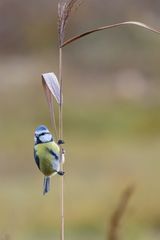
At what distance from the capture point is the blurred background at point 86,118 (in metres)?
7.95

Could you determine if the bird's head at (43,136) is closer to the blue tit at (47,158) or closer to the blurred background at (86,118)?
the blue tit at (47,158)

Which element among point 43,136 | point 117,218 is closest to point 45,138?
point 43,136

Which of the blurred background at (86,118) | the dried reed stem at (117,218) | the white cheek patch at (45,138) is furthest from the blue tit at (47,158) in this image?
the blurred background at (86,118)

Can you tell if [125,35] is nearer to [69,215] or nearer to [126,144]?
[126,144]

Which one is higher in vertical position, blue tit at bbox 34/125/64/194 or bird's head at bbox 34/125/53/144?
bird's head at bbox 34/125/53/144

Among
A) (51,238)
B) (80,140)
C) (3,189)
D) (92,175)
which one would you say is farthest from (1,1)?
(51,238)

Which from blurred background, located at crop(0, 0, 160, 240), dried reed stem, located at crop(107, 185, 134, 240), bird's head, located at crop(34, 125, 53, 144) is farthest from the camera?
blurred background, located at crop(0, 0, 160, 240)

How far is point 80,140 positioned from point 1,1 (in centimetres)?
448

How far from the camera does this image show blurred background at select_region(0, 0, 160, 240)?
7954 millimetres

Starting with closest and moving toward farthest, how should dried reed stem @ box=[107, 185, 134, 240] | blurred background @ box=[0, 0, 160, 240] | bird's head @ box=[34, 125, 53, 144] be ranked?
dried reed stem @ box=[107, 185, 134, 240]
bird's head @ box=[34, 125, 53, 144]
blurred background @ box=[0, 0, 160, 240]

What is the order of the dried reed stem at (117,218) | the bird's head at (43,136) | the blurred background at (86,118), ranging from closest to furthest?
the dried reed stem at (117,218) → the bird's head at (43,136) → the blurred background at (86,118)

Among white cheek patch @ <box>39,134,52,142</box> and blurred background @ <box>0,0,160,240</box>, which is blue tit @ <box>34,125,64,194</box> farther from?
blurred background @ <box>0,0,160,240</box>

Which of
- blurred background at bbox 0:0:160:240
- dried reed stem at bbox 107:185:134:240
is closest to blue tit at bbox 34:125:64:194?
dried reed stem at bbox 107:185:134:240

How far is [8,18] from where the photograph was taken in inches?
591
